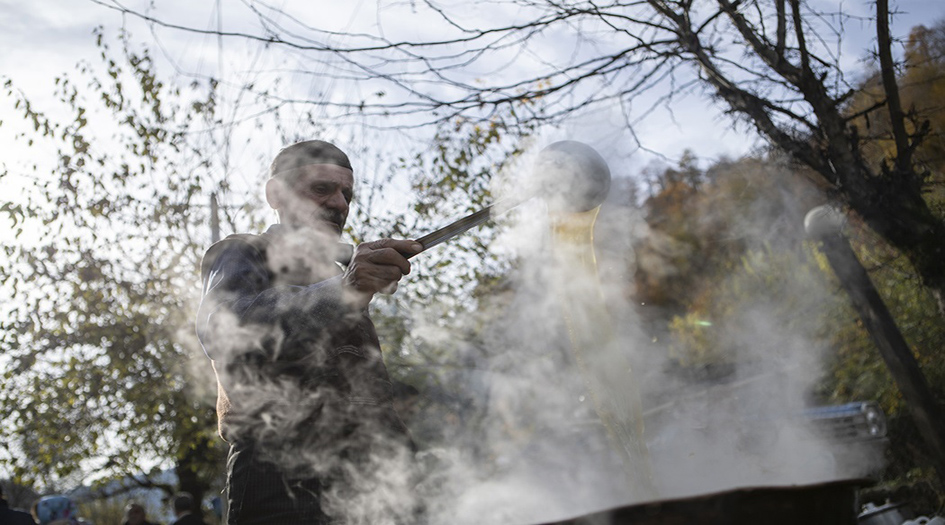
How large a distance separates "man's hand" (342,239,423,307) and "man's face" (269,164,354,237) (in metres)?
0.66

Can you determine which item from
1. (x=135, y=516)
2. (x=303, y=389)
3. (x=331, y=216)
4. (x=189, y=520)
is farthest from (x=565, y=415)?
(x=303, y=389)

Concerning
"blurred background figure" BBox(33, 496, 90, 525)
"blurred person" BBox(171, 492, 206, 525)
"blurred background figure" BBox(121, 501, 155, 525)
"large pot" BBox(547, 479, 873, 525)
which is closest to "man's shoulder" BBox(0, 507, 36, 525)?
"blurred background figure" BBox(33, 496, 90, 525)

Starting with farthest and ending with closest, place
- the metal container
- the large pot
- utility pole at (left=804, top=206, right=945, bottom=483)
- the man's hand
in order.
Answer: the metal container < utility pole at (left=804, top=206, right=945, bottom=483) < the man's hand < the large pot

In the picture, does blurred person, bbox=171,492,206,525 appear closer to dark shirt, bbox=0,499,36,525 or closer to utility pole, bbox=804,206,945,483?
dark shirt, bbox=0,499,36,525

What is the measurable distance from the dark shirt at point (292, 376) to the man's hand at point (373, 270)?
0.05m

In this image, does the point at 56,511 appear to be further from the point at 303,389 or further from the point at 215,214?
the point at 303,389

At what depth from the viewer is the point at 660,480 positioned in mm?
3180

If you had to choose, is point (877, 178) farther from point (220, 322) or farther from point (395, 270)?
point (220, 322)

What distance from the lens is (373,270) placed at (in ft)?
5.91

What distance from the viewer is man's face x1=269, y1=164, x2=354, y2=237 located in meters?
2.45

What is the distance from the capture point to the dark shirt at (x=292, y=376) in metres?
1.82

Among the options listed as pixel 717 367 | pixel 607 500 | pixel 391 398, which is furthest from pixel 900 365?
pixel 391 398

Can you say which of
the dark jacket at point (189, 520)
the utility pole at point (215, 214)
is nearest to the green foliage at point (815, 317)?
the dark jacket at point (189, 520)

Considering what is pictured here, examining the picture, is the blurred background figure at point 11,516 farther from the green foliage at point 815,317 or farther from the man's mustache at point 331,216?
the green foliage at point 815,317
